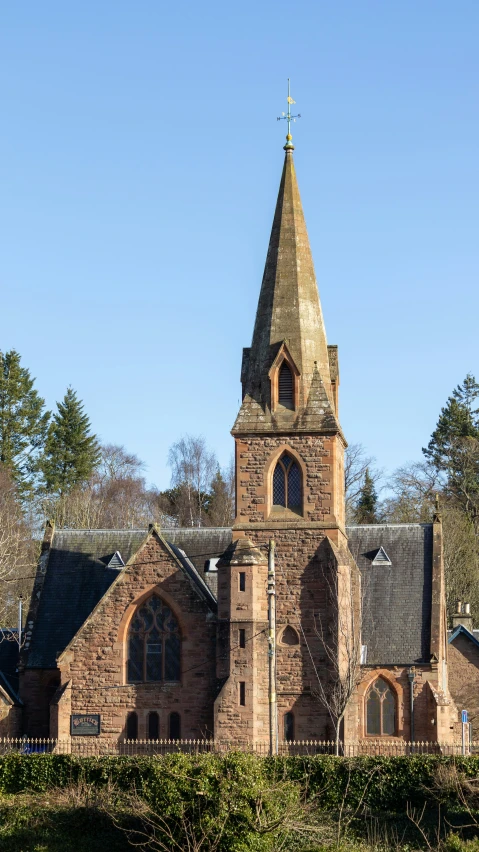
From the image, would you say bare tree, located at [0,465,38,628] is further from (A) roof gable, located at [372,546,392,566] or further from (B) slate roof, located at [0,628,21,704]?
(A) roof gable, located at [372,546,392,566]

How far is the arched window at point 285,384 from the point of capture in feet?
132

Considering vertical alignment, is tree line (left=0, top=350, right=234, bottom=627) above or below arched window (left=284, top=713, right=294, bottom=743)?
above

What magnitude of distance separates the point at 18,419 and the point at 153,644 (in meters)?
41.2

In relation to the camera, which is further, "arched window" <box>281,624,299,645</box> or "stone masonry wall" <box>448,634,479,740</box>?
"stone masonry wall" <box>448,634,479,740</box>

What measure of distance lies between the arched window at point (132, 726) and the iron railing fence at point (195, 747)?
1.12 ft

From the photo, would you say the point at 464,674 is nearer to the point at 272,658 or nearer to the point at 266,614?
the point at 266,614

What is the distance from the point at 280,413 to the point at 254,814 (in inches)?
635

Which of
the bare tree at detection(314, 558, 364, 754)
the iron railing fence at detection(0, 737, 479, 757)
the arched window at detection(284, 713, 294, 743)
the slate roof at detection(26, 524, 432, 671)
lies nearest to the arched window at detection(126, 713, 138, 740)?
the iron railing fence at detection(0, 737, 479, 757)

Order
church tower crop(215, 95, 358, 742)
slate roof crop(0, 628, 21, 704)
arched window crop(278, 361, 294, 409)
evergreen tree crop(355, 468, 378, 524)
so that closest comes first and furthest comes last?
church tower crop(215, 95, 358, 742), arched window crop(278, 361, 294, 409), slate roof crop(0, 628, 21, 704), evergreen tree crop(355, 468, 378, 524)

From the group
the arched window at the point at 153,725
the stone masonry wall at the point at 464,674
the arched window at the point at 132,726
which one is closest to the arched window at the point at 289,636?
A: the arched window at the point at 153,725

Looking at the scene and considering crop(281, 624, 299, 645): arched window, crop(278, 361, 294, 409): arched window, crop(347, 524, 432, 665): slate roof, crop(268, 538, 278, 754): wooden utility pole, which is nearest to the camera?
crop(268, 538, 278, 754): wooden utility pole

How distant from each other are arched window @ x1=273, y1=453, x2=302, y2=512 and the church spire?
1091 mm

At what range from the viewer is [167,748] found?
123 ft

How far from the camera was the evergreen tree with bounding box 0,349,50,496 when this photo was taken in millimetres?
77812
